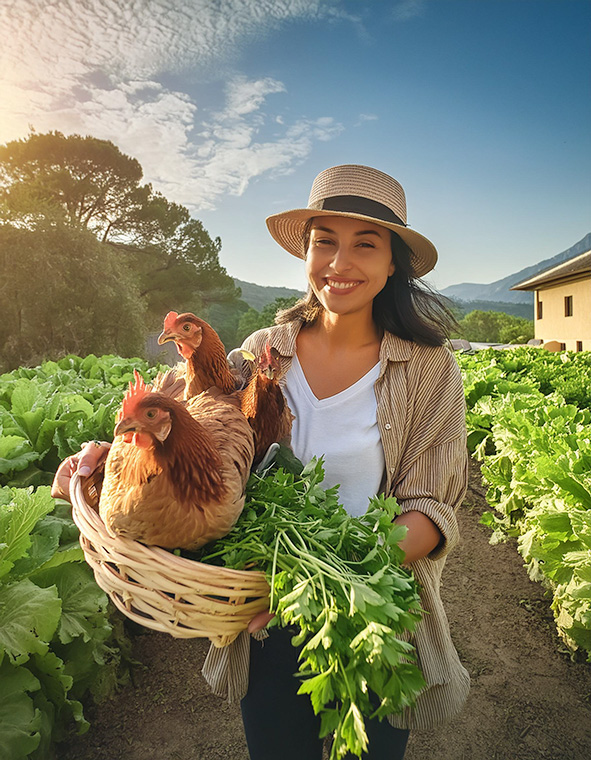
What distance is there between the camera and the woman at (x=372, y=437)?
2.00m

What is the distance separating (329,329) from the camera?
2387 mm

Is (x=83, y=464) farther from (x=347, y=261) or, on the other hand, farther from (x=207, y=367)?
(x=347, y=261)

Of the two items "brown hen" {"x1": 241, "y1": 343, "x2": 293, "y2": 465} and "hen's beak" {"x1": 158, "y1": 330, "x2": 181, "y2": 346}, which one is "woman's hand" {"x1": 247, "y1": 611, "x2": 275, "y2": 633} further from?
"hen's beak" {"x1": 158, "y1": 330, "x2": 181, "y2": 346}

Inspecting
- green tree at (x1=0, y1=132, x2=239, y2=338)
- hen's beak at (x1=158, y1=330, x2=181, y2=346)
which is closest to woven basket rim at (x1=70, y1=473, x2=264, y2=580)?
hen's beak at (x1=158, y1=330, x2=181, y2=346)

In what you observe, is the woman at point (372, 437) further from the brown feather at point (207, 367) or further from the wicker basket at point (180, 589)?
the wicker basket at point (180, 589)

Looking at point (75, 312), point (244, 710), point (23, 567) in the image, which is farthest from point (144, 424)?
point (75, 312)

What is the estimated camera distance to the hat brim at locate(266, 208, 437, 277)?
207 centimetres

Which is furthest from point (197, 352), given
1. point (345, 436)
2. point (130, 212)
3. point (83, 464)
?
point (130, 212)

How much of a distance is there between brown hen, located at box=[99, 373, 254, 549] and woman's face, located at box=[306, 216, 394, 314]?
910mm

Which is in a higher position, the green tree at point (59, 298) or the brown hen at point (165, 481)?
the green tree at point (59, 298)

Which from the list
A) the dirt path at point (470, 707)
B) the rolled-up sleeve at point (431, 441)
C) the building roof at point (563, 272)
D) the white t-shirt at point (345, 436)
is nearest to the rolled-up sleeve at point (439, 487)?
the rolled-up sleeve at point (431, 441)

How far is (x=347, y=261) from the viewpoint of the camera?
2074mm

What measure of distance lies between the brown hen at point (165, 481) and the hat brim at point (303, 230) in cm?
109

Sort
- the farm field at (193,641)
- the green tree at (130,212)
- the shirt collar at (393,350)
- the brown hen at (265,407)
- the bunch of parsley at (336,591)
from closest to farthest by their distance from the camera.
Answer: the bunch of parsley at (336,591) → the brown hen at (265,407) → the shirt collar at (393,350) → the farm field at (193,641) → the green tree at (130,212)
